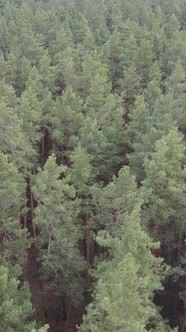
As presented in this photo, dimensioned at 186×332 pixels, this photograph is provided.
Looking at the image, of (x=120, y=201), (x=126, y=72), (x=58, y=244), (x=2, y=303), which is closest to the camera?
(x=2, y=303)

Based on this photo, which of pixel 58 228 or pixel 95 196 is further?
pixel 95 196

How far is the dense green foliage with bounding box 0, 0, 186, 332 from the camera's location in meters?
21.2

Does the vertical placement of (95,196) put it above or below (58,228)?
above

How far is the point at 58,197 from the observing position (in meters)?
26.2

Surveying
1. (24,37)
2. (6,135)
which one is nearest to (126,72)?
(24,37)

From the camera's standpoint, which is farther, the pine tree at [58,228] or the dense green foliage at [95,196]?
the pine tree at [58,228]

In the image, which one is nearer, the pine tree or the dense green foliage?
the dense green foliage

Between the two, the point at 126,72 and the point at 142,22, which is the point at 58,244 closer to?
the point at 126,72

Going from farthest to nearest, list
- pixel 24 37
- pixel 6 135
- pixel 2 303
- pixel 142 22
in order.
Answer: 1. pixel 142 22
2. pixel 24 37
3. pixel 6 135
4. pixel 2 303

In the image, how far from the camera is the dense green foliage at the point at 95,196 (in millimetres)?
21172

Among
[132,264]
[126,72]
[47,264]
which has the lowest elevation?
[47,264]

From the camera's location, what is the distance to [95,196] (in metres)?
27.3

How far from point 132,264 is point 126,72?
29.6 m

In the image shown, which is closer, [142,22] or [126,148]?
[126,148]
